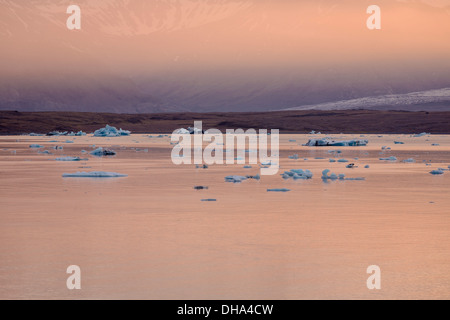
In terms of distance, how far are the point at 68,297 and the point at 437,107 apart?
16430 centimetres

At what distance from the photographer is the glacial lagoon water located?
7336 millimetres

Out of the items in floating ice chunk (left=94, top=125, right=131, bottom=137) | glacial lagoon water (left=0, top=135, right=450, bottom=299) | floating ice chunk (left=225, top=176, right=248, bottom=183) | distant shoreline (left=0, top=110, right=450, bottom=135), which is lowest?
glacial lagoon water (left=0, top=135, right=450, bottom=299)

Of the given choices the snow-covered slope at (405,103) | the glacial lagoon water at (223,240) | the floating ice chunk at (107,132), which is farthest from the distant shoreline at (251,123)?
the glacial lagoon water at (223,240)

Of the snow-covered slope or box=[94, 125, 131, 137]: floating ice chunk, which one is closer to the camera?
box=[94, 125, 131, 137]: floating ice chunk

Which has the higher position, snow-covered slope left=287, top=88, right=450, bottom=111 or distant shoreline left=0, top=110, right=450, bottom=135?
snow-covered slope left=287, top=88, right=450, bottom=111

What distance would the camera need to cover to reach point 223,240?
9.75 m

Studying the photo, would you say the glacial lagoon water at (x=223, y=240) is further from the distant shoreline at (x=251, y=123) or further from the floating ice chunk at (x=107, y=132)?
the distant shoreline at (x=251, y=123)

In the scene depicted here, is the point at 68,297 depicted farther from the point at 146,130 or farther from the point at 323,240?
the point at 146,130

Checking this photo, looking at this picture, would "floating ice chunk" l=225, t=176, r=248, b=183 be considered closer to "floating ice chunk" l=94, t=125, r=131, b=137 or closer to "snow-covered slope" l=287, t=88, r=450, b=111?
"floating ice chunk" l=94, t=125, r=131, b=137

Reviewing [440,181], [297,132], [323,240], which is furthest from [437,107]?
[323,240]

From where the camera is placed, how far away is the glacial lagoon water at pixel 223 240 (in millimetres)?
7336

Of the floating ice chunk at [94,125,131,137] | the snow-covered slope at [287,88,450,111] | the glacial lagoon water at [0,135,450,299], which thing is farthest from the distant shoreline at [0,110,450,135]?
the glacial lagoon water at [0,135,450,299]

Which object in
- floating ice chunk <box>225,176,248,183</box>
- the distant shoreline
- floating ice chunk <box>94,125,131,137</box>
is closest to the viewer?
floating ice chunk <box>225,176,248,183</box>

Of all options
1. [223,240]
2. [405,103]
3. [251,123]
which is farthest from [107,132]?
[405,103]
